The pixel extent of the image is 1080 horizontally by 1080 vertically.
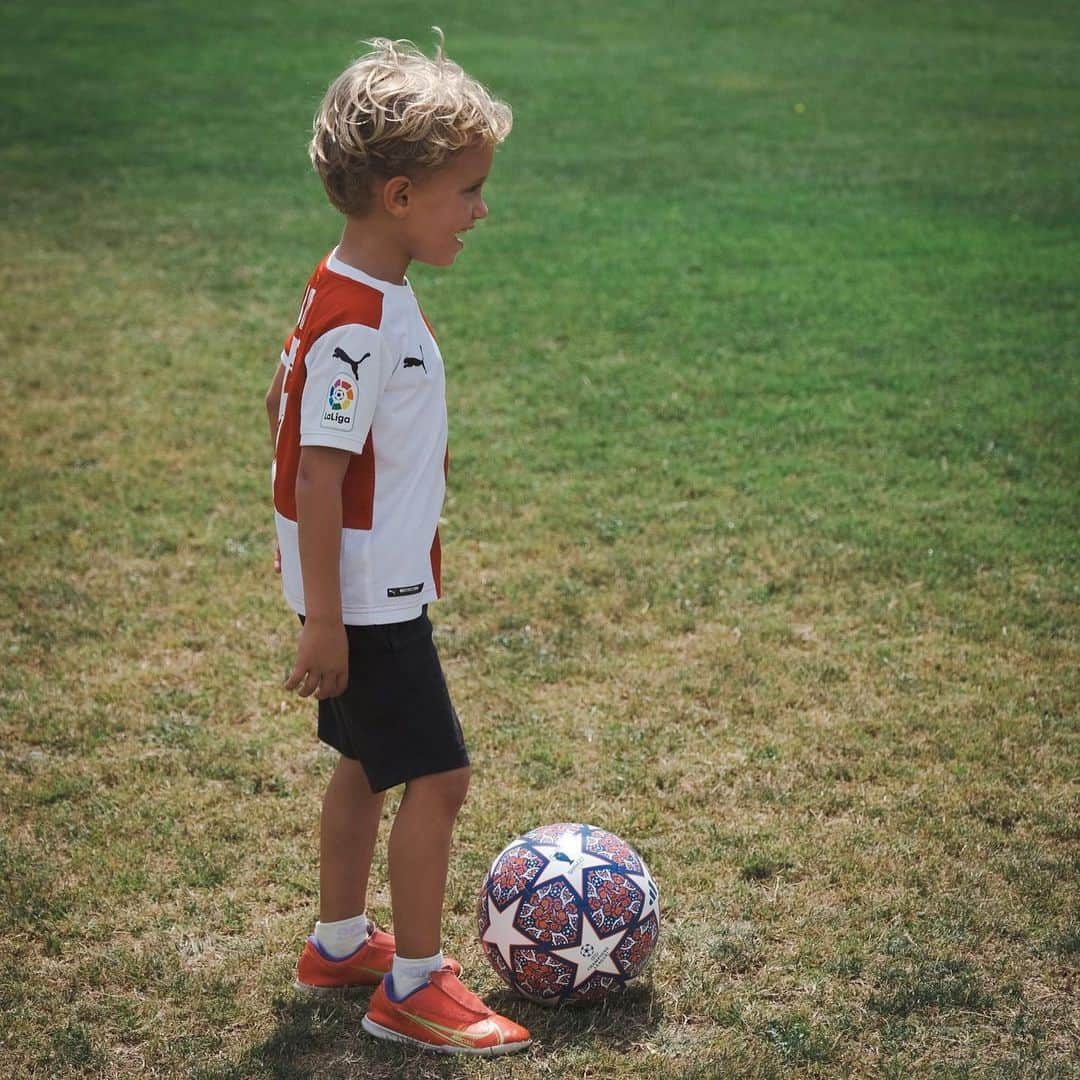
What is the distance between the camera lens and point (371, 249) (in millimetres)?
2781

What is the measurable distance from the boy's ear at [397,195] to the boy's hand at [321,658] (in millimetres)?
884

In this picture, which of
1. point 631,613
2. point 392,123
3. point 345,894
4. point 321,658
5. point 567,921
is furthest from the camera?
point 631,613

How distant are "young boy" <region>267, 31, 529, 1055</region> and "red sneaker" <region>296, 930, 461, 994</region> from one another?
5.9 inches

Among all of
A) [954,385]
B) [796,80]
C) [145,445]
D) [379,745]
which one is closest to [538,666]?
[379,745]

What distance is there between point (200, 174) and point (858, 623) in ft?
31.9

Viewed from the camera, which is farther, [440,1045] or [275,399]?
[275,399]

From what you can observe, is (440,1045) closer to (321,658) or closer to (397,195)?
(321,658)

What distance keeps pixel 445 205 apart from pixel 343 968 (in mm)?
1864

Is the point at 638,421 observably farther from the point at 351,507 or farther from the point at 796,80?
the point at 796,80

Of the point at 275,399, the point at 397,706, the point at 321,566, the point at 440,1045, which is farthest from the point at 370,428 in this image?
the point at 440,1045

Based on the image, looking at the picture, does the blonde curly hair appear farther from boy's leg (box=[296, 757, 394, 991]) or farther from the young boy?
boy's leg (box=[296, 757, 394, 991])

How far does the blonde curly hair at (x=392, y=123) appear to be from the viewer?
2.66m

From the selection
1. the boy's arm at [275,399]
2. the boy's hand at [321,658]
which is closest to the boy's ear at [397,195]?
the boy's arm at [275,399]

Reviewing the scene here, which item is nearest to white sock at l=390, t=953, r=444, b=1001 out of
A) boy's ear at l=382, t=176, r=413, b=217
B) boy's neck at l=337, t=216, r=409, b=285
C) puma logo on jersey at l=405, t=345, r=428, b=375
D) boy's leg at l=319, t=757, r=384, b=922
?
boy's leg at l=319, t=757, r=384, b=922
